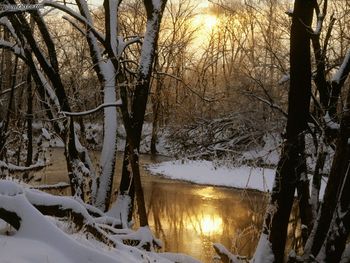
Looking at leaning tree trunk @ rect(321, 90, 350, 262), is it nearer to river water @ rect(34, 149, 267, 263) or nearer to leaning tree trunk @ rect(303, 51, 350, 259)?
leaning tree trunk @ rect(303, 51, 350, 259)

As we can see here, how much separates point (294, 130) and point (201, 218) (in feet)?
26.9

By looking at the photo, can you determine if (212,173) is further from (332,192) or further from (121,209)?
(332,192)

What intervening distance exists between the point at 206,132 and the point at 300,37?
22.6 m

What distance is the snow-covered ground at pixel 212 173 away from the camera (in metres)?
20.5

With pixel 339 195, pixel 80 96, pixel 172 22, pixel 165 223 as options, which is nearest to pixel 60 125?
pixel 80 96

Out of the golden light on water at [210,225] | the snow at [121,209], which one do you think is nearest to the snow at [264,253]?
the snow at [121,209]

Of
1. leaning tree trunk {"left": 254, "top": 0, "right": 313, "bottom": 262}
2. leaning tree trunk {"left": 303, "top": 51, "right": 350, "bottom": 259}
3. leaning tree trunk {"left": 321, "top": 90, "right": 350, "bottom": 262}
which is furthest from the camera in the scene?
leaning tree trunk {"left": 254, "top": 0, "right": 313, "bottom": 262}

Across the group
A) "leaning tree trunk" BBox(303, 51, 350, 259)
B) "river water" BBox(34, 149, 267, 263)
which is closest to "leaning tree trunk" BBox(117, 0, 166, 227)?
"river water" BBox(34, 149, 267, 263)

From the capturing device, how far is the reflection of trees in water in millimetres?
11018

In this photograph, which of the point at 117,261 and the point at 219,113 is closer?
the point at 117,261

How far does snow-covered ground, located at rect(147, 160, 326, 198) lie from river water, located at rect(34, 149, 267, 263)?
870mm

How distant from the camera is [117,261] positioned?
3641 millimetres

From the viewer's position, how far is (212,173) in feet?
73.2

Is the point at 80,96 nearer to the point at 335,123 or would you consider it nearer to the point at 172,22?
the point at 335,123
